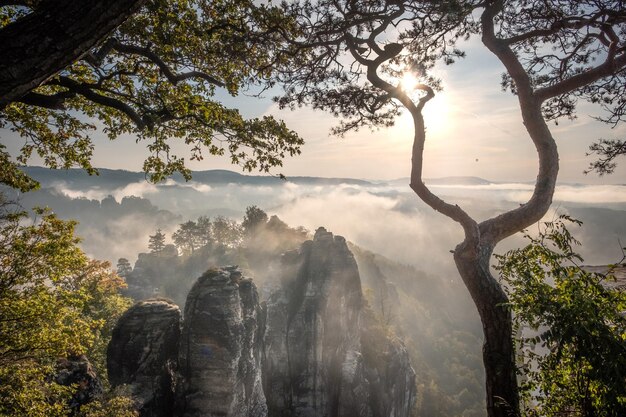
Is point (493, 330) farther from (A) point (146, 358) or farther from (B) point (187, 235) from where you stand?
(B) point (187, 235)

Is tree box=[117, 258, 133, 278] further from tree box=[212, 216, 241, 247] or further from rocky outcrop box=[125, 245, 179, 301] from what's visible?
tree box=[212, 216, 241, 247]

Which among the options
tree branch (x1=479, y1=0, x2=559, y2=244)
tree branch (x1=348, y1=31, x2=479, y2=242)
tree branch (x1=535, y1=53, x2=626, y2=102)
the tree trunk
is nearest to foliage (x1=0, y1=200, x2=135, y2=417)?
tree branch (x1=348, y1=31, x2=479, y2=242)

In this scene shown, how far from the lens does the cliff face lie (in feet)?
77.8

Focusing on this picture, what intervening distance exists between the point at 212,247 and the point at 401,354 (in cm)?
5438

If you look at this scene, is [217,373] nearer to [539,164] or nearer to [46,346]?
[46,346]

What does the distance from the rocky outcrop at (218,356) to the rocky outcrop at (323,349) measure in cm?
852

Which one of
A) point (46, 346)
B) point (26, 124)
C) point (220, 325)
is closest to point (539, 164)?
point (26, 124)

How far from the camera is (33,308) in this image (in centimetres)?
1213

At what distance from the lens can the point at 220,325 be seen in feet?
84.1

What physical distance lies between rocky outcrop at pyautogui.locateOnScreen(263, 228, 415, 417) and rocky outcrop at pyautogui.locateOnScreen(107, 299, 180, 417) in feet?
48.5

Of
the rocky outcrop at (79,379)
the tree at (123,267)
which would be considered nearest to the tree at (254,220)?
the tree at (123,267)

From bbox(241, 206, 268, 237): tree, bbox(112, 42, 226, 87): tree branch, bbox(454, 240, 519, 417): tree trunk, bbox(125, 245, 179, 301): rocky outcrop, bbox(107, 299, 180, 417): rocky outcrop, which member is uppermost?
bbox(112, 42, 226, 87): tree branch

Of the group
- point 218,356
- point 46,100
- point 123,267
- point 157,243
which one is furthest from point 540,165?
point 157,243

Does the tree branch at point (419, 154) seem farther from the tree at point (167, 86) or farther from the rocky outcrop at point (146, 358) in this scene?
the rocky outcrop at point (146, 358)
